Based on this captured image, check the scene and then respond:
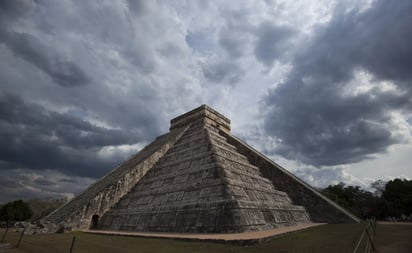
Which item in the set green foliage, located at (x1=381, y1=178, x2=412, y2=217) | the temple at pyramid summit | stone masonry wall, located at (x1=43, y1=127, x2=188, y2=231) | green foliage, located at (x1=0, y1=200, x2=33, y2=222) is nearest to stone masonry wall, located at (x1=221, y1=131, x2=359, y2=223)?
the temple at pyramid summit

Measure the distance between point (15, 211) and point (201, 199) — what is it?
138 feet

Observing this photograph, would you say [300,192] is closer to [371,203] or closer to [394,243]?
[394,243]

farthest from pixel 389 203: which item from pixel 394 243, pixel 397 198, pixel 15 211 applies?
pixel 15 211

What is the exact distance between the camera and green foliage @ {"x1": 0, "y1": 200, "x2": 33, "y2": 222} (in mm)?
37875

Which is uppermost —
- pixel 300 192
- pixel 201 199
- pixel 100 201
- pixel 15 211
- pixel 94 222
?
pixel 15 211

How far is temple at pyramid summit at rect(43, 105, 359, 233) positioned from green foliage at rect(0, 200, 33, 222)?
3066 centimetres

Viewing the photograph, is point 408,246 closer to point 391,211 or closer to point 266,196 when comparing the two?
point 266,196

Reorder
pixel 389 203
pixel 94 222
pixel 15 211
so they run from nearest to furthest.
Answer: pixel 94 222 < pixel 389 203 < pixel 15 211

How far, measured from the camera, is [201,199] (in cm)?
1169

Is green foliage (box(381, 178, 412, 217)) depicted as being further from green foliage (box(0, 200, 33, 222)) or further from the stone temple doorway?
green foliage (box(0, 200, 33, 222))

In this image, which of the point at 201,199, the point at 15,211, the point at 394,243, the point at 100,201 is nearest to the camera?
the point at 394,243

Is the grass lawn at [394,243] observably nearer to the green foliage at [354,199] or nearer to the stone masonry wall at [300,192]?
the stone masonry wall at [300,192]

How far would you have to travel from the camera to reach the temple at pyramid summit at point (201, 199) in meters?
10.8

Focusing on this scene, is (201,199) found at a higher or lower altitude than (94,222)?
higher
